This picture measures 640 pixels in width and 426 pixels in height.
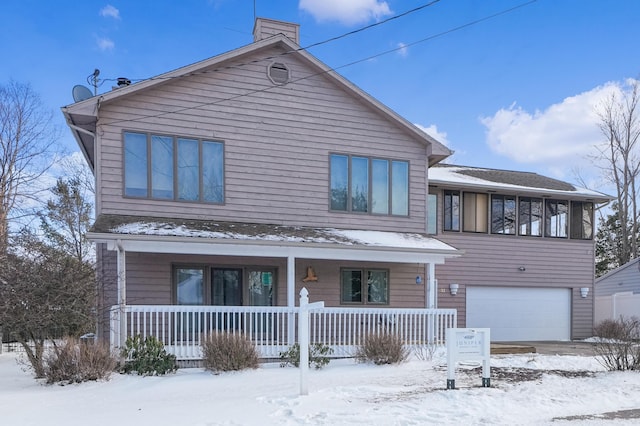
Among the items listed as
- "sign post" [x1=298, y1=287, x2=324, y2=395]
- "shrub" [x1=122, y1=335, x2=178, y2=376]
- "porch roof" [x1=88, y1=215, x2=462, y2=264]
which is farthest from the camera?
"porch roof" [x1=88, y1=215, x2=462, y2=264]

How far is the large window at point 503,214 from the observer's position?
16.4 m

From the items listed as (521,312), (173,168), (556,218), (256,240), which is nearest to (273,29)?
(173,168)

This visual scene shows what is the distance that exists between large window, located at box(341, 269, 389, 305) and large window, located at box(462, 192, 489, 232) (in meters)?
3.93

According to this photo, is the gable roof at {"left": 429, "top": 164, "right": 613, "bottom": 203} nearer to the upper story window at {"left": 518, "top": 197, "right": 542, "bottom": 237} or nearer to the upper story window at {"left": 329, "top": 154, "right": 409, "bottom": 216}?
the upper story window at {"left": 518, "top": 197, "right": 542, "bottom": 237}

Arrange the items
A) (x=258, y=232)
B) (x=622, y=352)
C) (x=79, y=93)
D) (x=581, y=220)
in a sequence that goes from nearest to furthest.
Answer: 1. (x=622, y=352)
2. (x=258, y=232)
3. (x=79, y=93)
4. (x=581, y=220)

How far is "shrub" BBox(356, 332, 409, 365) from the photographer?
9.91 m

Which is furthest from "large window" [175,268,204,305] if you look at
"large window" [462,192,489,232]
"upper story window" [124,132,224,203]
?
"large window" [462,192,489,232]

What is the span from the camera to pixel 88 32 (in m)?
18.2

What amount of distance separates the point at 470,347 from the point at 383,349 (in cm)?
234

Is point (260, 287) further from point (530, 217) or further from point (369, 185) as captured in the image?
point (530, 217)

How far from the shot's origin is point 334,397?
23.2 ft

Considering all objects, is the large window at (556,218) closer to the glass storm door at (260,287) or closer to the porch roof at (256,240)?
the porch roof at (256,240)

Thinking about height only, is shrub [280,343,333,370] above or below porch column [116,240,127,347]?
below

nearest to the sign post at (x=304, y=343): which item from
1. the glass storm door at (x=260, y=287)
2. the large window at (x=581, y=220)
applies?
the glass storm door at (x=260, y=287)
